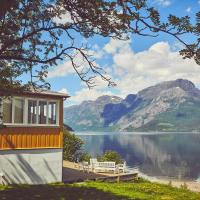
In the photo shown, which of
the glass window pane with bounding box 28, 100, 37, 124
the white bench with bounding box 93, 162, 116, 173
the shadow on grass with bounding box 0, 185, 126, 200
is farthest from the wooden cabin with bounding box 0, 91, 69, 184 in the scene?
the white bench with bounding box 93, 162, 116, 173

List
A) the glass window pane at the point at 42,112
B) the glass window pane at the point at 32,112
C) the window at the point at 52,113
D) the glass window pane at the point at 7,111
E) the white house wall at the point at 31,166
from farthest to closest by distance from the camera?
the window at the point at 52,113 → the glass window pane at the point at 42,112 → the glass window pane at the point at 32,112 → the glass window pane at the point at 7,111 → the white house wall at the point at 31,166

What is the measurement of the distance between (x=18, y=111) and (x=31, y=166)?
3798 millimetres

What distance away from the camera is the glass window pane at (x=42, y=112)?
88.6 ft

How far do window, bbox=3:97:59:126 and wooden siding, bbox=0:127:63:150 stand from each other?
0.45 meters

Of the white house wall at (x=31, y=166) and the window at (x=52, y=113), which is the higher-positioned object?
the window at (x=52, y=113)

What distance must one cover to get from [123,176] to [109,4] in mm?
23890

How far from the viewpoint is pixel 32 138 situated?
2647 centimetres

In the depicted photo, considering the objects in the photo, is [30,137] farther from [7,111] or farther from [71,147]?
[71,147]

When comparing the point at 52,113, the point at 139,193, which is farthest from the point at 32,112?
the point at 139,193

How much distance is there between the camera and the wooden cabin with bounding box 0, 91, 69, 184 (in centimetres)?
2511

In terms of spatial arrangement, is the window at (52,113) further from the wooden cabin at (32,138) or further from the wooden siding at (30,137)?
the wooden siding at (30,137)

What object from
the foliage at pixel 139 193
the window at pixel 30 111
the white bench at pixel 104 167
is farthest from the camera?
the white bench at pixel 104 167

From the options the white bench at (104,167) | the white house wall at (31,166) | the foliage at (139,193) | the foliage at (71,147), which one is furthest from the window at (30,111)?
the foliage at (71,147)

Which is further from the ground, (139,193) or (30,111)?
(30,111)
